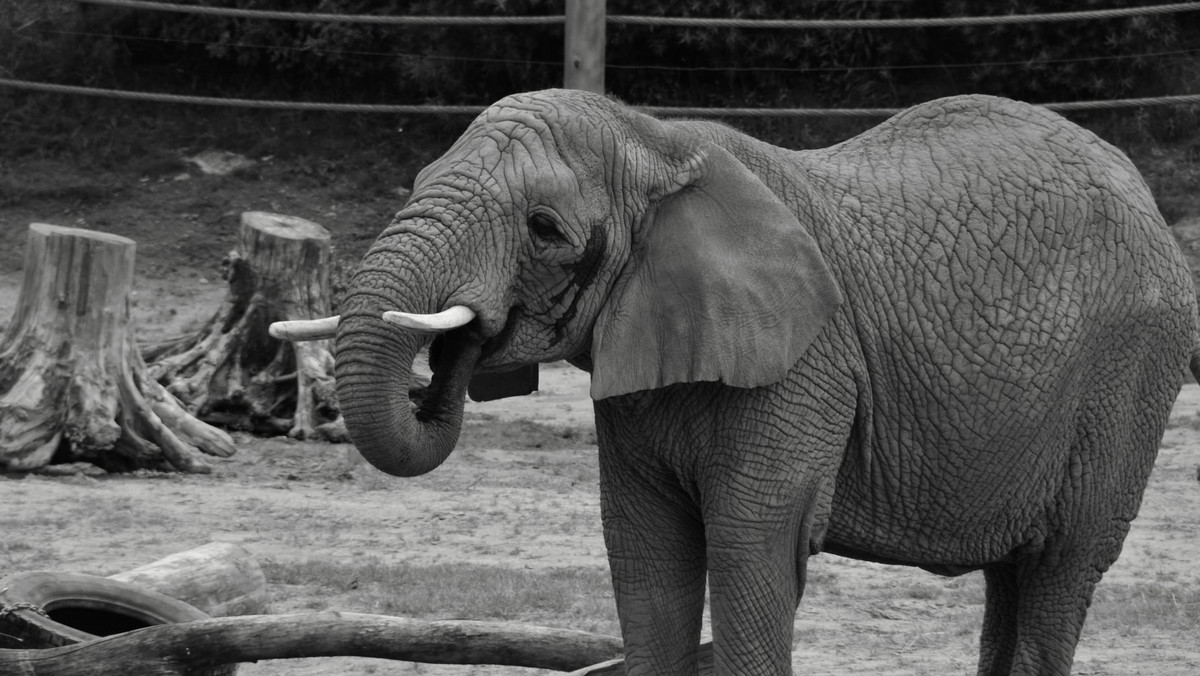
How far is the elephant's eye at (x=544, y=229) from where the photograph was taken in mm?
3934

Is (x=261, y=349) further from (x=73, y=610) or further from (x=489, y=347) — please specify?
(x=489, y=347)

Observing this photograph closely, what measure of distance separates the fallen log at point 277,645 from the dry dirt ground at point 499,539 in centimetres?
100

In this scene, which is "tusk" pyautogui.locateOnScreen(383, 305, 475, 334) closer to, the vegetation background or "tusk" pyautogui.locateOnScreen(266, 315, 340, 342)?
"tusk" pyautogui.locateOnScreen(266, 315, 340, 342)

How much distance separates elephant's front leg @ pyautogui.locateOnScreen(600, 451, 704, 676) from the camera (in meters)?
4.43

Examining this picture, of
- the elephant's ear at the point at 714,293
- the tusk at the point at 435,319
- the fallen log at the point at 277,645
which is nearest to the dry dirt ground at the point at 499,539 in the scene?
the fallen log at the point at 277,645

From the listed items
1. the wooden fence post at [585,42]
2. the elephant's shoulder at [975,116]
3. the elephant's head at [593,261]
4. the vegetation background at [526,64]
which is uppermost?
the vegetation background at [526,64]

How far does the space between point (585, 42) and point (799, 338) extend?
6.46 meters

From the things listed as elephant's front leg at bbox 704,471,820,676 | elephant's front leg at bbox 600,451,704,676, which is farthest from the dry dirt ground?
elephant's front leg at bbox 704,471,820,676

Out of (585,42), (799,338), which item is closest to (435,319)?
(799,338)

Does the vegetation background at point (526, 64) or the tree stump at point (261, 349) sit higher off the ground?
the vegetation background at point (526, 64)

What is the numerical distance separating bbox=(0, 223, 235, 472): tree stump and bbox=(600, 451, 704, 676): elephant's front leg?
4.59 metres

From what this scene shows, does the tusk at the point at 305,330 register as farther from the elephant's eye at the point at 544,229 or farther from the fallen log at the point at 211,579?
the fallen log at the point at 211,579

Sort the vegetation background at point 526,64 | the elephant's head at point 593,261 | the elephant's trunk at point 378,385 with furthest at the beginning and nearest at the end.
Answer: the vegetation background at point 526,64
the elephant's head at point 593,261
the elephant's trunk at point 378,385

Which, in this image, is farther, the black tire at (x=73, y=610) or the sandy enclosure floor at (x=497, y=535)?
the sandy enclosure floor at (x=497, y=535)
